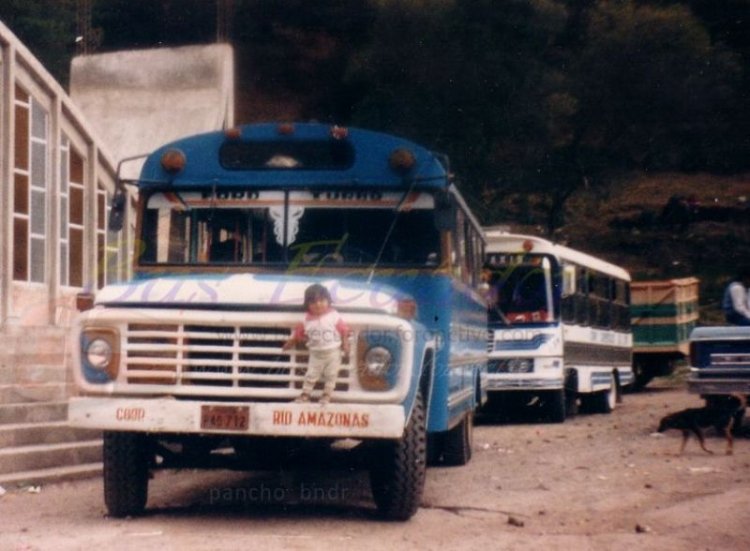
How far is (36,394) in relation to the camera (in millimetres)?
14219

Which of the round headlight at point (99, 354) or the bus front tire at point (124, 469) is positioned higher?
the round headlight at point (99, 354)

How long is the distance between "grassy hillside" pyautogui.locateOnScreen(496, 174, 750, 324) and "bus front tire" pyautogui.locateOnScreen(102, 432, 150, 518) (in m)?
35.2

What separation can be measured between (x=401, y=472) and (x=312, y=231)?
232 cm

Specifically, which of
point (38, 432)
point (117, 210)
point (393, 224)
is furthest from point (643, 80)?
point (117, 210)

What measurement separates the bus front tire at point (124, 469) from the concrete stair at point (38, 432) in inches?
81.6

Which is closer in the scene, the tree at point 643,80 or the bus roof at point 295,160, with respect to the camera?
the bus roof at point 295,160

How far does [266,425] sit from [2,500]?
10.4 ft

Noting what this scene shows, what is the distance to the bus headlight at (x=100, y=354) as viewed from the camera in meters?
9.58

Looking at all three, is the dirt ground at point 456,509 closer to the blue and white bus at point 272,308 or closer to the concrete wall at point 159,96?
the blue and white bus at point 272,308

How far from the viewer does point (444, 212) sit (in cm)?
1080

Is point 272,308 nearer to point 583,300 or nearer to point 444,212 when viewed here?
point 444,212

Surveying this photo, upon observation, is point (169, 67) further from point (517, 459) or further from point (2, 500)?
point (2, 500)

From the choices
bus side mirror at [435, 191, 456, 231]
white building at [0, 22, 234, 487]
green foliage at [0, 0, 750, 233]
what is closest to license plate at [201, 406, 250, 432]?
bus side mirror at [435, 191, 456, 231]

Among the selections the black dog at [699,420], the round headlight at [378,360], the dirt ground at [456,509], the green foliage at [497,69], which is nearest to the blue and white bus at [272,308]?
the round headlight at [378,360]
